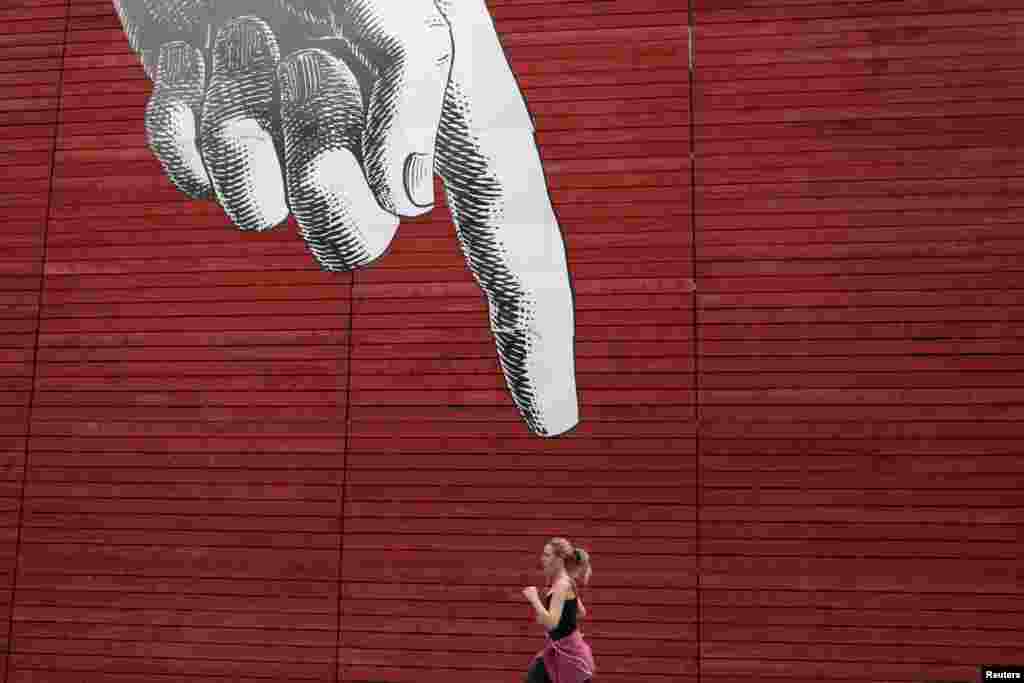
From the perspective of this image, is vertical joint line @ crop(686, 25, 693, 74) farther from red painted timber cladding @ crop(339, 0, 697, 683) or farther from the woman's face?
the woman's face

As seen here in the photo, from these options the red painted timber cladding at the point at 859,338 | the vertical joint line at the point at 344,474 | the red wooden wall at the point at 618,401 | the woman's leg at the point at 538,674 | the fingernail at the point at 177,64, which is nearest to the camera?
the woman's leg at the point at 538,674

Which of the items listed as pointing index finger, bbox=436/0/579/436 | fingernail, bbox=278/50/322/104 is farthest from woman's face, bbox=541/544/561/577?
fingernail, bbox=278/50/322/104

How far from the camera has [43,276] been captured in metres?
7.67

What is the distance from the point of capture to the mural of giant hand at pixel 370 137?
716 centimetres

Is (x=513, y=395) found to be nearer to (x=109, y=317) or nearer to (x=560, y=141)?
(x=560, y=141)

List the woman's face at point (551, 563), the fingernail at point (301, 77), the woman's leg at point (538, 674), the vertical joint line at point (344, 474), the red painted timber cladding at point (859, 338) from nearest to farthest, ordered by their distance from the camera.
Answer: the woman's face at point (551, 563) < the woman's leg at point (538, 674) < the red painted timber cladding at point (859, 338) < the vertical joint line at point (344, 474) < the fingernail at point (301, 77)

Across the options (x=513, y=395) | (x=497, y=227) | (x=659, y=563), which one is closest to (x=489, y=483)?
(x=513, y=395)

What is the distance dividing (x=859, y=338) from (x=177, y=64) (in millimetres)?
5440

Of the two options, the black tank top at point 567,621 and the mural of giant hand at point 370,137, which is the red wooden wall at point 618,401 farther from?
the black tank top at point 567,621

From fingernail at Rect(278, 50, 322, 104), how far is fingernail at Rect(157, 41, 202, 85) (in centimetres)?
73

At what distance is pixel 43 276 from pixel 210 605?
112 inches

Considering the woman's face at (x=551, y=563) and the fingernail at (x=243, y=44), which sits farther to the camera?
the fingernail at (x=243, y=44)

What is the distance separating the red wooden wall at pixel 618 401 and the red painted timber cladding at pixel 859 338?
0.8 inches

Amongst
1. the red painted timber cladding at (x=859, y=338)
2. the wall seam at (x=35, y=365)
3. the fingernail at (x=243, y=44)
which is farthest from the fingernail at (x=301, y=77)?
the red painted timber cladding at (x=859, y=338)
